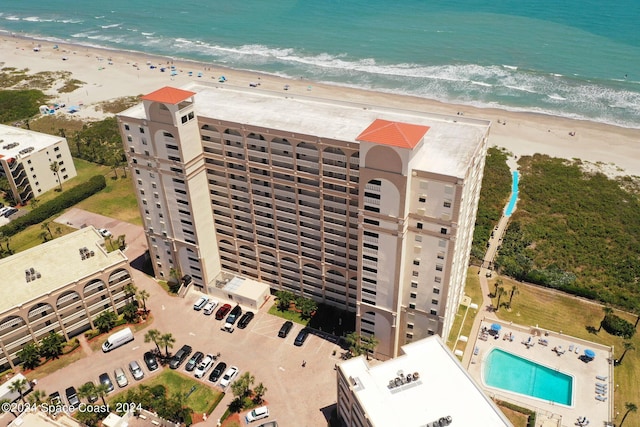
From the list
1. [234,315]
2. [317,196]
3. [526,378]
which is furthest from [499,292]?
[234,315]

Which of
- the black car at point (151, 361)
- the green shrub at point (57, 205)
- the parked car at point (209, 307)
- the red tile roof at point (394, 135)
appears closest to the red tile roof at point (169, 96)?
the red tile roof at point (394, 135)

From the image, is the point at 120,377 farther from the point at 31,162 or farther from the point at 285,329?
the point at 31,162

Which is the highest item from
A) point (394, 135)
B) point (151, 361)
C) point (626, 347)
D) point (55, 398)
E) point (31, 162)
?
point (394, 135)

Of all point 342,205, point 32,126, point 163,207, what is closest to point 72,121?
point 32,126

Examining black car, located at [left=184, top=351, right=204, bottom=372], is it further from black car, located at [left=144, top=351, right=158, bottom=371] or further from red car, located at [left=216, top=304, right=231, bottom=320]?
red car, located at [left=216, top=304, right=231, bottom=320]

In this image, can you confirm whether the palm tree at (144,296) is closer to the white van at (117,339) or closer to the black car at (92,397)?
the white van at (117,339)
